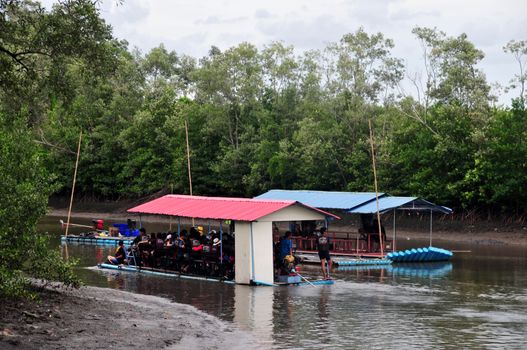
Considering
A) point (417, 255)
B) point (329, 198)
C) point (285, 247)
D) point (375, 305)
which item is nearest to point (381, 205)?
point (417, 255)

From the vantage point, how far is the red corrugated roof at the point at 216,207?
30.1 m

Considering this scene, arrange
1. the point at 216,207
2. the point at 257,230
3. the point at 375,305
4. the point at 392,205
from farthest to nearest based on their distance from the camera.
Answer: the point at 392,205 → the point at 216,207 → the point at 257,230 → the point at 375,305

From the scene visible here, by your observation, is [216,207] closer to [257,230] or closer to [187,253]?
[187,253]

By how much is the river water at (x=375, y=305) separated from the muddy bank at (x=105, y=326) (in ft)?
3.02

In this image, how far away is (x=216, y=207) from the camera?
32.5m

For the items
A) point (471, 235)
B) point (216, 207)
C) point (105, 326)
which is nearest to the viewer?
point (105, 326)

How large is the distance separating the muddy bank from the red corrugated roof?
5275 mm

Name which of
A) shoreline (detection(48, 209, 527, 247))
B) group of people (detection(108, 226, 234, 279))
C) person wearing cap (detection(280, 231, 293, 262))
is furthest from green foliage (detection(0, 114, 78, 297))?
shoreline (detection(48, 209, 527, 247))

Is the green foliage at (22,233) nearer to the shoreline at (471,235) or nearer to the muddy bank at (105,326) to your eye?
the muddy bank at (105,326)

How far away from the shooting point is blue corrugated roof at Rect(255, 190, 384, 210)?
4250cm

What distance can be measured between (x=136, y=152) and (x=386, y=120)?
2562 centimetres

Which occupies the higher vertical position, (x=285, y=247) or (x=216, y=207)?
(x=216, y=207)

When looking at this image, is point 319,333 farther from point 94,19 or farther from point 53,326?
point 94,19

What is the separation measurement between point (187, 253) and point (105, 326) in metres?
11.6
